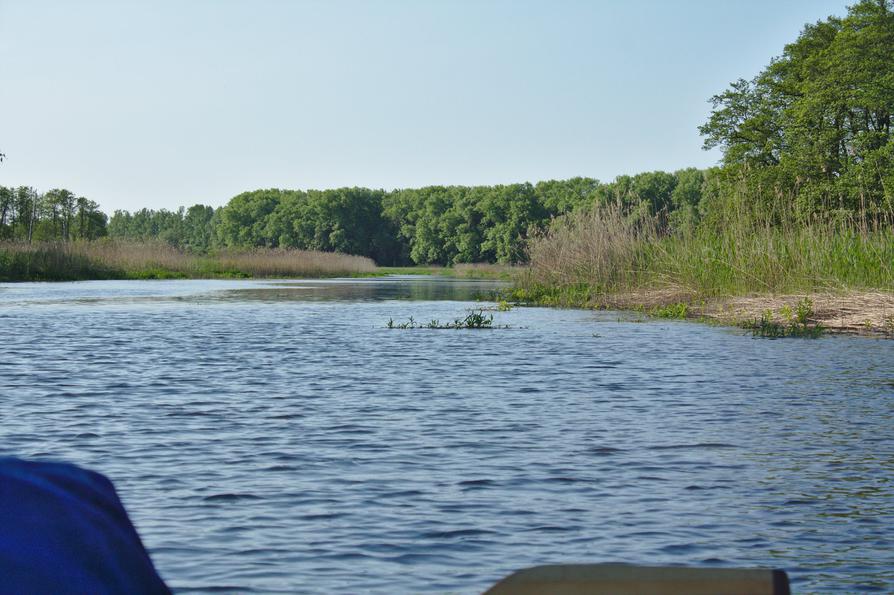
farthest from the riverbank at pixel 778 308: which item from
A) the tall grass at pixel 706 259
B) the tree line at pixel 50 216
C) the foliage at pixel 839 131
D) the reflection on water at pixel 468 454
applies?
the tree line at pixel 50 216

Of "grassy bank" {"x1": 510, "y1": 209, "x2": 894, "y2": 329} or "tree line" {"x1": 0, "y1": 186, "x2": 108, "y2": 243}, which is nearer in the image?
"grassy bank" {"x1": 510, "y1": 209, "x2": 894, "y2": 329}

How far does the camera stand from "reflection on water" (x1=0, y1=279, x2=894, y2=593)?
15.6ft

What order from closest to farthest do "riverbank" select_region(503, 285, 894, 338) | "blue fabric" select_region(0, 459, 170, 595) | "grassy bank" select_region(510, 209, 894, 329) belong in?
"blue fabric" select_region(0, 459, 170, 595) → "riverbank" select_region(503, 285, 894, 338) → "grassy bank" select_region(510, 209, 894, 329)

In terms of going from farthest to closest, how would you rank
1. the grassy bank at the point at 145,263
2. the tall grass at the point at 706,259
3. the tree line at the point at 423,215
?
the tree line at the point at 423,215 → the grassy bank at the point at 145,263 → the tall grass at the point at 706,259

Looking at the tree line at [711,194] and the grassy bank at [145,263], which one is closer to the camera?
the tree line at [711,194]

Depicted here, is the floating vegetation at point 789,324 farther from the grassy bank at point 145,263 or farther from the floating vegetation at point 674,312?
the grassy bank at point 145,263

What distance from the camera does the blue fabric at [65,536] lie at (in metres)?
0.71

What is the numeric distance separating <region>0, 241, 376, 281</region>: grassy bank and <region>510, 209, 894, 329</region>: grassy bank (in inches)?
986

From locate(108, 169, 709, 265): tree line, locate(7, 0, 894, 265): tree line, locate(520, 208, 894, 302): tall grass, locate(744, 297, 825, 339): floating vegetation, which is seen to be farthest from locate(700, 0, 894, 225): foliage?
locate(108, 169, 709, 265): tree line

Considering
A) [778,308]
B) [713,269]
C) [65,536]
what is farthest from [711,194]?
[65,536]

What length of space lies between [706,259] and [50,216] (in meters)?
78.0

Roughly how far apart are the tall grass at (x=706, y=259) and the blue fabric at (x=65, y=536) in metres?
19.3

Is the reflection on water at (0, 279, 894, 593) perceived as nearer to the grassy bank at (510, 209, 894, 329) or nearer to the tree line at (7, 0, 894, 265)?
the grassy bank at (510, 209, 894, 329)

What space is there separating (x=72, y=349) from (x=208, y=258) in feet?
151
